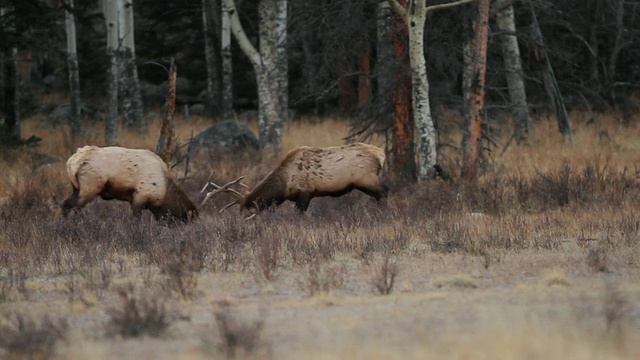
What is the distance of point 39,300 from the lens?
29.2ft

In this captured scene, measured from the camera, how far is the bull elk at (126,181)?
12.8 meters

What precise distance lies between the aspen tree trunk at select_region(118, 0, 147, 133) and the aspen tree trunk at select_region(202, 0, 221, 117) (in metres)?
4.31

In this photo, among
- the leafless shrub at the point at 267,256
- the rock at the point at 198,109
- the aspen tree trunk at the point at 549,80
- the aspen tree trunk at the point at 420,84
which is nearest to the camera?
the leafless shrub at the point at 267,256

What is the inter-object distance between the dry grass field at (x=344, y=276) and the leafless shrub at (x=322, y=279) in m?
0.02

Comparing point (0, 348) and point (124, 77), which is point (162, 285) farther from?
point (124, 77)

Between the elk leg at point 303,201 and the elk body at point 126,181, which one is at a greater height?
the elk body at point 126,181

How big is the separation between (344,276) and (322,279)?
0.51 meters

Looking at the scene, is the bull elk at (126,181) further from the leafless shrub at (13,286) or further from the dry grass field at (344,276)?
the leafless shrub at (13,286)

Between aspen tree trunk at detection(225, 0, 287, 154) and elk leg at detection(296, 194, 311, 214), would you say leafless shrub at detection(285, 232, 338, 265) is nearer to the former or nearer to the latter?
elk leg at detection(296, 194, 311, 214)

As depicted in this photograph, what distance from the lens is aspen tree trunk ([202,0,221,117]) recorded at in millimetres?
30781

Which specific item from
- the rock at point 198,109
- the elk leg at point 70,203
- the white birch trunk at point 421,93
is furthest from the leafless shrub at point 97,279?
the rock at point 198,109

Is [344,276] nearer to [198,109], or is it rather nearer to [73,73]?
[73,73]

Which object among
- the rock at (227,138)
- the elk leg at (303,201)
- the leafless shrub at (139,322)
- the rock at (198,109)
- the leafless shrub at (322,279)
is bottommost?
the rock at (198,109)

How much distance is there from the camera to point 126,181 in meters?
13.0
